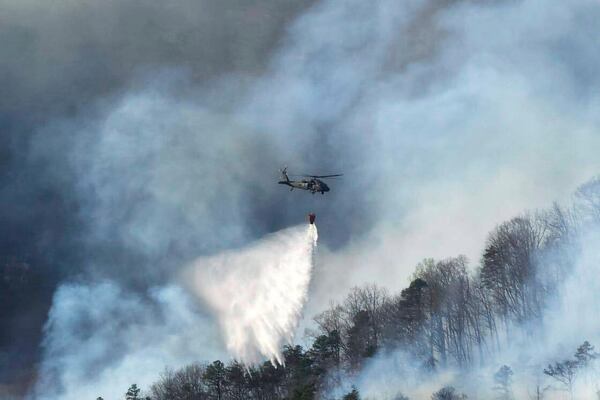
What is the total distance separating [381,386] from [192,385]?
134ft

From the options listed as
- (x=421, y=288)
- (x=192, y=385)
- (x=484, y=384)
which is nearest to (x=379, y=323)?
(x=421, y=288)

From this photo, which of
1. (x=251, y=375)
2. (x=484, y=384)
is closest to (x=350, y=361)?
(x=251, y=375)

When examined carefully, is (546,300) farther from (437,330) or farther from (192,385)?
(192,385)

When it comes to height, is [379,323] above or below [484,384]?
above

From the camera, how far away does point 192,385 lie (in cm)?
11650

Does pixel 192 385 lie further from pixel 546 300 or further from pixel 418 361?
pixel 546 300

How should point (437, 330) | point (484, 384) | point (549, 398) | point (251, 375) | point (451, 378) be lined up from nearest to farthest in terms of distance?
point (549, 398), point (484, 384), point (451, 378), point (251, 375), point (437, 330)

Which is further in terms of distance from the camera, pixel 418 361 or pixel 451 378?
pixel 418 361

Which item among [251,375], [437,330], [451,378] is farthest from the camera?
[437,330]

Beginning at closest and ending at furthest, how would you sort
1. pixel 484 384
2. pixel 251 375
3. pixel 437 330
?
1. pixel 484 384
2. pixel 251 375
3. pixel 437 330

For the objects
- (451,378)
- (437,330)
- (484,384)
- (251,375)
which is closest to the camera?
(484,384)

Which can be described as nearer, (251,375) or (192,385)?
(251,375)

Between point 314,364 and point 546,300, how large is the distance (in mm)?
40591

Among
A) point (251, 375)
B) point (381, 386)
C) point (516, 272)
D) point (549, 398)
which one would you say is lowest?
point (549, 398)
